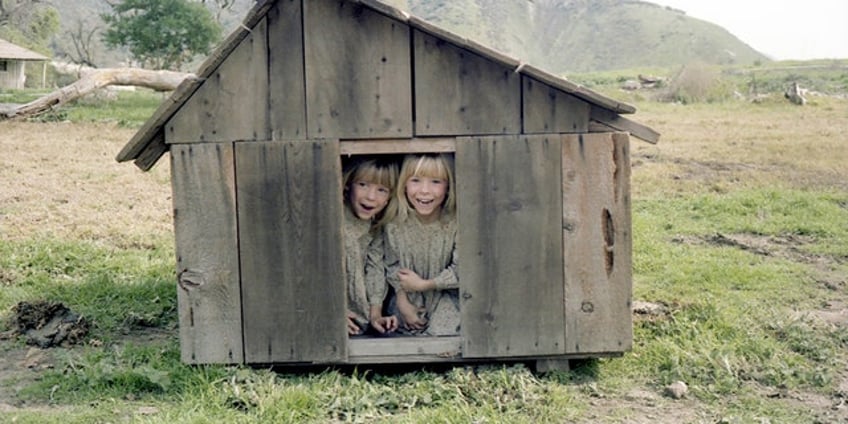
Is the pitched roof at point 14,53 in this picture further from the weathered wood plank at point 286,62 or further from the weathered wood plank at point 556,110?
the weathered wood plank at point 556,110

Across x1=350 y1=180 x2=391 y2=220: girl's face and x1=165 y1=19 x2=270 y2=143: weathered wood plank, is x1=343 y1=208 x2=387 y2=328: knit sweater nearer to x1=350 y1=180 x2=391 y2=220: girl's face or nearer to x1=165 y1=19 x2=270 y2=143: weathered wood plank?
x1=350 y1=180 x2=391 y2=220: girl's face

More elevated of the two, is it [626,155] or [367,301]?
[626,155]

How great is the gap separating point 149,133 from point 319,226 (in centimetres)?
103

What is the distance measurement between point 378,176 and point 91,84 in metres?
6.39

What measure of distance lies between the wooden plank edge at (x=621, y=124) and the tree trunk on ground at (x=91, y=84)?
3372 mm

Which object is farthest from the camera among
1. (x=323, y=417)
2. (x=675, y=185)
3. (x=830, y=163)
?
(x=830, y=163)

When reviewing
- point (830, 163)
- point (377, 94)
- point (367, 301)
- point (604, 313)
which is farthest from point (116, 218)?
point (830, 163)

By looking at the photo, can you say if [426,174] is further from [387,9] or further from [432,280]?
[387,9]

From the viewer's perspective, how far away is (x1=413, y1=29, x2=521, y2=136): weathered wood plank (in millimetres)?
5047

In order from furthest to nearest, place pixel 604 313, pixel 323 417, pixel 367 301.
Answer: pixel 367 301 < pixel 604 313 < pixel 323 417

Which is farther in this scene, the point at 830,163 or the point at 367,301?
the point at 830,163

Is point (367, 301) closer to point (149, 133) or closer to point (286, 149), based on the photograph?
point (286, 149)

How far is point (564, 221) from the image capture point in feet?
16.9

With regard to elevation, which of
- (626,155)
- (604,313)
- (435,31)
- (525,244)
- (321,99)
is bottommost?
(604,313)
